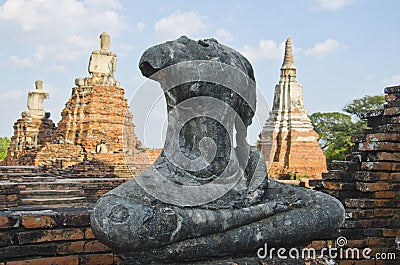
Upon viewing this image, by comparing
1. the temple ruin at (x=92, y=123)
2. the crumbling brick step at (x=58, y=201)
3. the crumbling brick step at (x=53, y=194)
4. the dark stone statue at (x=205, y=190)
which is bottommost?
the crumbling brick step at (x=58, y=201)

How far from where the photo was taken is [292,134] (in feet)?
67.4

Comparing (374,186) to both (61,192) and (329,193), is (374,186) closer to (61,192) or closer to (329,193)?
(329,193)

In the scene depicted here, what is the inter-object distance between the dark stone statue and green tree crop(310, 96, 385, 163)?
2776cm

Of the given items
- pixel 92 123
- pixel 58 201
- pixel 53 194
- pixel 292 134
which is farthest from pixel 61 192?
pixel 292 134

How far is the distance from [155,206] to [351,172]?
11.2 ft

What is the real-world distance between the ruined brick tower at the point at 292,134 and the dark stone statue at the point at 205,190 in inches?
676

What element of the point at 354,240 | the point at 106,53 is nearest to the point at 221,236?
the point at 354,240

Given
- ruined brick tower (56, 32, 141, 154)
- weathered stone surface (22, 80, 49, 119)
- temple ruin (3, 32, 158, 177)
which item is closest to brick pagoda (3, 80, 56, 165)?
weathered stone surface (22, 80, 49, 119)

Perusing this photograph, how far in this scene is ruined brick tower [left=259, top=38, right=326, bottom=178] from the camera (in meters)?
20.4

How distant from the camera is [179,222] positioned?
2.36m

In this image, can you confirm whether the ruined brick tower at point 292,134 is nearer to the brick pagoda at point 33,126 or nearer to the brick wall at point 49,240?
the brick pagoda at point 33,126

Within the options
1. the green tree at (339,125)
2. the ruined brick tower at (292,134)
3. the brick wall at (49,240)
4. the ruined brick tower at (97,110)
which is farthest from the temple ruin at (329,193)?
the green tree at (339,125)

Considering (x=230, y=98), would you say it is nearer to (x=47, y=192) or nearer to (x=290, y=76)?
(x=47, y=192)

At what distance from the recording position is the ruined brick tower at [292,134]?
802 inches
